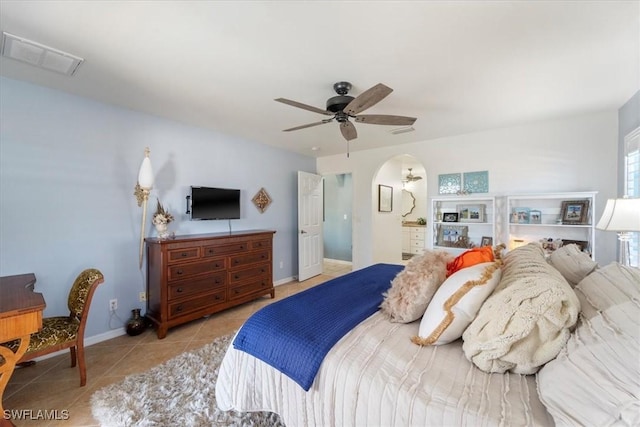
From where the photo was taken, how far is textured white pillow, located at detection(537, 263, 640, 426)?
0.68m

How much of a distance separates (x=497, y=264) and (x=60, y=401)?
2954mm

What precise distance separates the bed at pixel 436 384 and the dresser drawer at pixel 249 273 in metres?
1.98

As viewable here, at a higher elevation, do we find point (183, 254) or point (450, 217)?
point (450, 217)

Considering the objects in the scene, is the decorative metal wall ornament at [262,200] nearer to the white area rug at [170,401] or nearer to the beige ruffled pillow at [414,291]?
the white area rug at [170,401]

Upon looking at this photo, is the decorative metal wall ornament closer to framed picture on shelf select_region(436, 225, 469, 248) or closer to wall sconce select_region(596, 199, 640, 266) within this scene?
framed picture on shelf select_region(436, 225, 469, 248)

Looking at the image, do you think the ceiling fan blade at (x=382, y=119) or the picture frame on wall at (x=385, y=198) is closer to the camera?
the ceiling fan blade at (x=382, y=119)

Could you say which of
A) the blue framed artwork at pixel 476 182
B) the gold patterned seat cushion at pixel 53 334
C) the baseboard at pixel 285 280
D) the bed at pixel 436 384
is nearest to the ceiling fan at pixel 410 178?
the blue framed artwork at pixel 476 182

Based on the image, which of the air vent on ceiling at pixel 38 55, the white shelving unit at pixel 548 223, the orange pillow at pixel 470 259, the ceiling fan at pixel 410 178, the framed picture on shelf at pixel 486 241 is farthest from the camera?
the ceiling fan at pixel 410 178

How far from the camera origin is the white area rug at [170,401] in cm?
158

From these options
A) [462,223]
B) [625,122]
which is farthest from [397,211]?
[625,122]

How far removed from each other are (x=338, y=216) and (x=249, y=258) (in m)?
3.32

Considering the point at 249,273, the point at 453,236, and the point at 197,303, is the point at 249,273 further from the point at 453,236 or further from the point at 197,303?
the point at 453,236

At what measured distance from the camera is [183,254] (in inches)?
111

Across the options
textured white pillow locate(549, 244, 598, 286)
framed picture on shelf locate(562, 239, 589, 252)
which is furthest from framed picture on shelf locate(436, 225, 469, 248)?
textured white pillow locate(549, 244, 598, 286)
